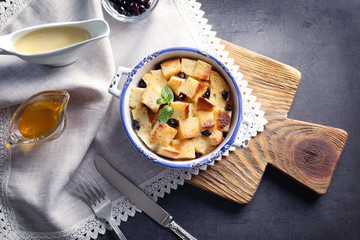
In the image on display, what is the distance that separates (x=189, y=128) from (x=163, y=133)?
0.51 ft

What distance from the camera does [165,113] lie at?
1.76m

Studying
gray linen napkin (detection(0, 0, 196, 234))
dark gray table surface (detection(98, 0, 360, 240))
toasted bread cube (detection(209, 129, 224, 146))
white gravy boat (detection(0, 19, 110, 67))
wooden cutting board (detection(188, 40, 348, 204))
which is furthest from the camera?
dark gray table surface (detection(98, 0, 360, 240))

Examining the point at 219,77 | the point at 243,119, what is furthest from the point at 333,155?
the point at 219,77

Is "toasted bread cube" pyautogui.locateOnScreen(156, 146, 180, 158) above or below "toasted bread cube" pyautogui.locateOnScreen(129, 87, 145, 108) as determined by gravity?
below

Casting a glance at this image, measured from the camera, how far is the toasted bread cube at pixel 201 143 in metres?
1.85

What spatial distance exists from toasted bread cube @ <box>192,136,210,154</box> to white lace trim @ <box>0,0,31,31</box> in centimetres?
141

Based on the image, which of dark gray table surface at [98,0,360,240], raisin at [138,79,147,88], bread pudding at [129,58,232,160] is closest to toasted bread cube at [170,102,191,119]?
bread pudding at [129,58,232,160]

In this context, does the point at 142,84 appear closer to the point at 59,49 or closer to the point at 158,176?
the point at 59,49

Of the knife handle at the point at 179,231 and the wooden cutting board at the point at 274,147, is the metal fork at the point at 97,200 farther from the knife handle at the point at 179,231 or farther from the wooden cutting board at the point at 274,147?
the wooden cutting board at the point at 274,147

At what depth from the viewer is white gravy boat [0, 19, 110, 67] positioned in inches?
67.1

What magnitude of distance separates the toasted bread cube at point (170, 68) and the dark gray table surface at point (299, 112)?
1.96 ft

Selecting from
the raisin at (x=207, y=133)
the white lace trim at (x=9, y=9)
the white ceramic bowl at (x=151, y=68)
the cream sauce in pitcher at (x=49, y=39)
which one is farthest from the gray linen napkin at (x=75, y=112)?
the raisin at (x=207, y=133)

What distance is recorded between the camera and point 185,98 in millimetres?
1882

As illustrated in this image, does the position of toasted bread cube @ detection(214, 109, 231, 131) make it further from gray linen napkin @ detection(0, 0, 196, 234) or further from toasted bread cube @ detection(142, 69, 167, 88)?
gray linen napkin @ detection(0, 0, 196, 234)
